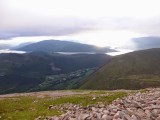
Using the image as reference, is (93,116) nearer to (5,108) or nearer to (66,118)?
(66,118)

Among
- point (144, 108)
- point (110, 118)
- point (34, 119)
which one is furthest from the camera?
point (34, 119)

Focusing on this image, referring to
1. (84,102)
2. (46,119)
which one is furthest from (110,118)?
(84,102)

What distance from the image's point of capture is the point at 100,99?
47688 millimetres

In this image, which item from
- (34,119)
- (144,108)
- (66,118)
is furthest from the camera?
(34,119)

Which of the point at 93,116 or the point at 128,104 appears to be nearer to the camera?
the point at 93,116

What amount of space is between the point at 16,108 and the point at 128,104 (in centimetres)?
1939

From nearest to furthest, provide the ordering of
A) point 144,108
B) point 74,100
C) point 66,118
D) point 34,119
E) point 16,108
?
point 66,118 < point 144,108 < point 34,119 < point 16,108 < point 74,100

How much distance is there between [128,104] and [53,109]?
12.8m

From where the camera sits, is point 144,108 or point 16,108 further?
point 16,108

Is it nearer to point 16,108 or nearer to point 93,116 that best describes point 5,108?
point 16,108

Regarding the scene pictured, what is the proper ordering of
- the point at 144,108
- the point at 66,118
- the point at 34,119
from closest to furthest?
1. the point at 66,118
2. the point at 144,108
3. the point at 34,119

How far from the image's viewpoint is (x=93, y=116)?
90.8 feet

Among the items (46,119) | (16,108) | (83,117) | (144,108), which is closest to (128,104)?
(144,108)

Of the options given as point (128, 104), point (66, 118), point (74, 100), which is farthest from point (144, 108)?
point (74, 100)
